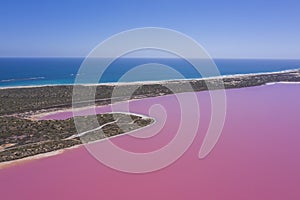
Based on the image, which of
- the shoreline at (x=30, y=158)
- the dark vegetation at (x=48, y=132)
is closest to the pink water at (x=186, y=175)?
the shoreline at (x=30, y=158)

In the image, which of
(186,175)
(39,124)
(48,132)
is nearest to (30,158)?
(48,132)

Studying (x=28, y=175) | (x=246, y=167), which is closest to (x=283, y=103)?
(x=246, y=167)

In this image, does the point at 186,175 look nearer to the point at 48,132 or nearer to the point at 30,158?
the point at 30,158

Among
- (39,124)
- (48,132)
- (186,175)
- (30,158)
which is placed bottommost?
(186,175)

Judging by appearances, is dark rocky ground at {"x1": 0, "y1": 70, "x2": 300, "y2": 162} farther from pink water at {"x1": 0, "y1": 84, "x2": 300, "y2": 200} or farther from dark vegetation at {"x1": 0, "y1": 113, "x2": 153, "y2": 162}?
pink water at {"x1": 0, "y1": 84, "x2": 300, "y2": 200}

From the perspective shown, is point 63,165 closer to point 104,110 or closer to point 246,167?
point 246,167

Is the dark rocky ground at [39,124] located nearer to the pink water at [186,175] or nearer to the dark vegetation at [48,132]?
the dark vegetation at [48,132]

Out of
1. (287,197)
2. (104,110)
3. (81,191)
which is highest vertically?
(104,110)

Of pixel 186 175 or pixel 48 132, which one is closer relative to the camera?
pixel 186 175

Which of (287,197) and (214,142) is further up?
(214,142)
